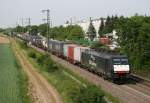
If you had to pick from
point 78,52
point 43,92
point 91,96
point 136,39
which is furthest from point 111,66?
point 78,52

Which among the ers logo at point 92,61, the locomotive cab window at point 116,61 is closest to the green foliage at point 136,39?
the ers logo at point 92,61

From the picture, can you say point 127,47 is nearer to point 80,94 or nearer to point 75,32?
point 80,94

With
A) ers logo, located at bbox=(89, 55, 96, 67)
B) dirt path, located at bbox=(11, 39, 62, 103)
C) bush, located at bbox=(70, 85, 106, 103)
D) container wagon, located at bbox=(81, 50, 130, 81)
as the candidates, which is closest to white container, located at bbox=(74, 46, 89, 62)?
ers logo, located at bbox=(89, 55, 96, 67)

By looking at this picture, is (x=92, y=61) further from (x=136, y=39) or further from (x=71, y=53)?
(x=71, y=53)

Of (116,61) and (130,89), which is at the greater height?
(116,61)

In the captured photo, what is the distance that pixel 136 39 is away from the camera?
4997cm

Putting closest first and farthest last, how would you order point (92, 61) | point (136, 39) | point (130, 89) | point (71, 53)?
point (130, 89) → point (92, 61) → point (136, 39) → point (71, 53)

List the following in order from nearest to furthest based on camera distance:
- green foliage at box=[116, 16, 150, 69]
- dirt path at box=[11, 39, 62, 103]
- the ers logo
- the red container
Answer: dirt path at box=[11, 39, 62, 103], the ers logo, green foliage at box=[116, 16, 150, 69], the red container

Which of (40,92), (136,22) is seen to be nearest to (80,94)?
(40,92)

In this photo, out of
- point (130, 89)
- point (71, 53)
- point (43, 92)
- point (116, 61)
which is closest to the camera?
point (43, 92)

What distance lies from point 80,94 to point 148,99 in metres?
6.97

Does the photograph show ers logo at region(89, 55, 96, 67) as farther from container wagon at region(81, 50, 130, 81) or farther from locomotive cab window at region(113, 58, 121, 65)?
locomotive cab window at region(113, 58, 121, 65)

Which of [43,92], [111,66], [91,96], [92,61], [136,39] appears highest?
[136,39]

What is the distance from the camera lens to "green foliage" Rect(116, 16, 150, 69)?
156 feet
